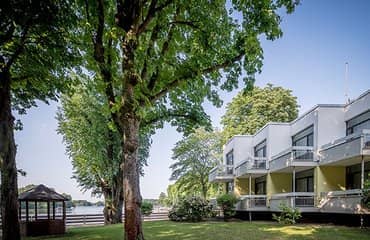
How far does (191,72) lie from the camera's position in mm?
10859

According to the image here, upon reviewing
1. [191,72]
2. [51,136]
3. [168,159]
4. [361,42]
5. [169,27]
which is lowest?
[168,159]

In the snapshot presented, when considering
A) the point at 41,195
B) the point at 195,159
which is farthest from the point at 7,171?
the point at 195,159

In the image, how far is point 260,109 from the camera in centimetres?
3825

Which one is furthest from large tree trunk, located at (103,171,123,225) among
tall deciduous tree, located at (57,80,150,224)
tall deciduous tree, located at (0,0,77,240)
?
tall deciduous tree, located at (0,0,77,240)

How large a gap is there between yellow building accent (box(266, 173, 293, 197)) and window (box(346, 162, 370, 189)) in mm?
6059

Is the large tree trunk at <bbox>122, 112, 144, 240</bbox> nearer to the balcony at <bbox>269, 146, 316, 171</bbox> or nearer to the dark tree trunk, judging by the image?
the balcony at <bbox>269, 146, 316, 171</bbox>

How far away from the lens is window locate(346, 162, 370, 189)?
16.7m

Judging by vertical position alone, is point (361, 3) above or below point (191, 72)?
above

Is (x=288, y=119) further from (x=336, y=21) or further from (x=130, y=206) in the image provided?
(x=130, y=206)

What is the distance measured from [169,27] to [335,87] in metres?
18.6

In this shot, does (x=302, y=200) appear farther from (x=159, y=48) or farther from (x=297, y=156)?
(x=159, y=48)

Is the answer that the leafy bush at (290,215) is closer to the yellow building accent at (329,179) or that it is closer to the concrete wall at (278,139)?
the yellow building accent at (329,179)

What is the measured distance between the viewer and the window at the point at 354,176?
1667 cm

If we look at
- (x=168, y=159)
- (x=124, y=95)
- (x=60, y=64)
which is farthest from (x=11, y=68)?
(x=168, y=159)
